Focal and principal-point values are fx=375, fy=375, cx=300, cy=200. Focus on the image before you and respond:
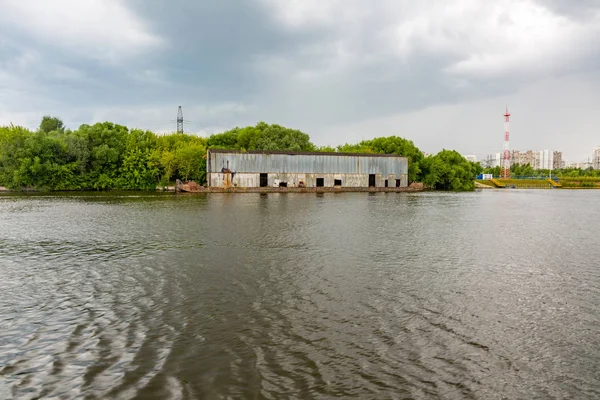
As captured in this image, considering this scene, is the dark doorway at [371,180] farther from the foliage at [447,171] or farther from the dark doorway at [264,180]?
the foliage at [447,171]

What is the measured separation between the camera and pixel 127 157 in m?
79.6

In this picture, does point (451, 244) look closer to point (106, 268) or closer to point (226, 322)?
point (226, 322)

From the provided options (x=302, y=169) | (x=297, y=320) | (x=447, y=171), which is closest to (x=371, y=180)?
(x=302, y=169)

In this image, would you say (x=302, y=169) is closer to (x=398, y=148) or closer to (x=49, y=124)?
(x=398, y=148)

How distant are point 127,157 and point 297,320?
264 ft

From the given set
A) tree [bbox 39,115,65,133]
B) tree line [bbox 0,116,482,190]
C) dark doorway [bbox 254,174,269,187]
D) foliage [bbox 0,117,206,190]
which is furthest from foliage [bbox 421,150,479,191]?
tree [bbox 39,115,65,133]

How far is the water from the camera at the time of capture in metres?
6.25

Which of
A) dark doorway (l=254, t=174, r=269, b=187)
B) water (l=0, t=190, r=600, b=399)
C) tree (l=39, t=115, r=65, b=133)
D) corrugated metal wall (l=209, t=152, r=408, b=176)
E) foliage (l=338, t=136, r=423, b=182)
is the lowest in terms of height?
water (l=0, t=190, r=600, b=399)

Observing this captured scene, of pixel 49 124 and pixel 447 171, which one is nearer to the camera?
pixel 447 171

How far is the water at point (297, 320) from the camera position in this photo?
6.25 meters

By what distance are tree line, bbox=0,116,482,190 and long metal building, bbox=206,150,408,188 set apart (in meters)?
12.5

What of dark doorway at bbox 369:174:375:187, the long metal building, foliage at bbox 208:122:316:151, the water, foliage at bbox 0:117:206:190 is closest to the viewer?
the water

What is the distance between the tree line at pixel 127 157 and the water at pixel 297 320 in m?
64.2

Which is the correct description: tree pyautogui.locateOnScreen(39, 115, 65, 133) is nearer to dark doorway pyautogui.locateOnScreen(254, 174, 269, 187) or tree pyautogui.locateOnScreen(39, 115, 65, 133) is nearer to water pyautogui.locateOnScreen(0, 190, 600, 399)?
dark doorway pyautogui.locateOnScreen(254, 174, 269, 187)
